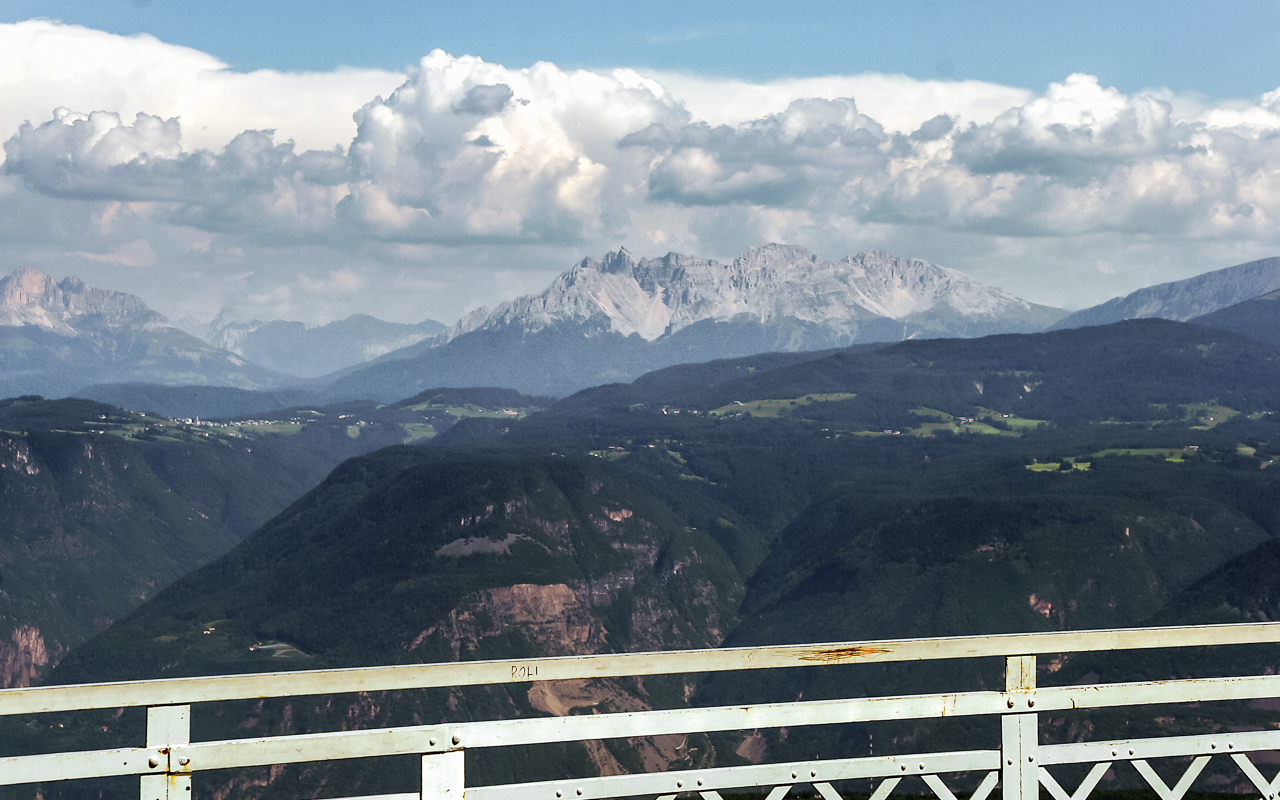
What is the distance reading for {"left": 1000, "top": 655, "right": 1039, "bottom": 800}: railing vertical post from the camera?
526 inches

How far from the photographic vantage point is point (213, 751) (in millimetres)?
11562

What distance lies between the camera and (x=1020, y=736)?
13484 millimetres

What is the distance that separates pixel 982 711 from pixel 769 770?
237cm

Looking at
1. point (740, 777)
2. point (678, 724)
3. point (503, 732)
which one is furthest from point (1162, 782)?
point (503, 732)

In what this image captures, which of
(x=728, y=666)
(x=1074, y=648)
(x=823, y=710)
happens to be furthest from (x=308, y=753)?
(x=1074, y=648)

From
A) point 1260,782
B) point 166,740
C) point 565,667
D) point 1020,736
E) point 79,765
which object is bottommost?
point 1260,782

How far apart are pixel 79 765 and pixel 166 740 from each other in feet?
2.65

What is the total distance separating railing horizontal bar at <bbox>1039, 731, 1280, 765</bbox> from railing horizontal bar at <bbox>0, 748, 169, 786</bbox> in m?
9.20

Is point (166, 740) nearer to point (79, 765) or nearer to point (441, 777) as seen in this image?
point (79, 765)

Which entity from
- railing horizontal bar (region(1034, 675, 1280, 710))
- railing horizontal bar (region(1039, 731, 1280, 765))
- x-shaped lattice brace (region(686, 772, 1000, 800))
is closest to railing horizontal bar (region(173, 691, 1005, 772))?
x-shaped lattice brace (region(686, 772, 1000, 800))

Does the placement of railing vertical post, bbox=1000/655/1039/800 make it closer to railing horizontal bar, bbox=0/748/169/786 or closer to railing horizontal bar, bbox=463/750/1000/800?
railing horizontal bar, bbox=463/750/1000/800

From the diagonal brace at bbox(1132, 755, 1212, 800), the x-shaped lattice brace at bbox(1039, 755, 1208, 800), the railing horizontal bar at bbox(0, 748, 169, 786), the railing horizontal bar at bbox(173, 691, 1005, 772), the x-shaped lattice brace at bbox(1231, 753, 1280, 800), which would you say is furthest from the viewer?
the x-shaped lattice brace at bbox(1231, 753, 1280, 800)

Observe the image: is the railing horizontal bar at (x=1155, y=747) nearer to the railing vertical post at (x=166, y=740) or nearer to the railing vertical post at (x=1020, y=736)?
the railing vertical post at (x=1020, y=736)

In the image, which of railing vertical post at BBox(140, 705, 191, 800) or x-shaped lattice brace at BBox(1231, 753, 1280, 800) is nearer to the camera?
railing vertical post at BBox(140, 705, 191, 800)
